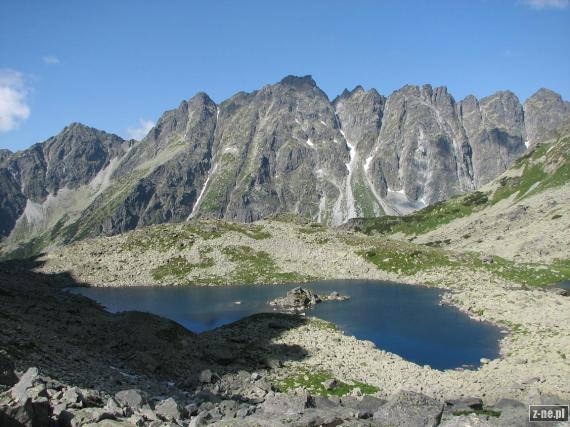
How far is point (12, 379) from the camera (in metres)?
22.4

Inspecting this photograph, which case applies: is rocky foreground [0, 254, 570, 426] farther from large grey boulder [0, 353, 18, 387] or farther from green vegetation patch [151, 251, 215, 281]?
green vegetation patch [151, 251, 215, 281]

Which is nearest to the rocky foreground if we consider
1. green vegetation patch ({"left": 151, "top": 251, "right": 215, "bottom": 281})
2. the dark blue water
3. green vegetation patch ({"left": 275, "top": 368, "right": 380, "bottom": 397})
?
green vegetation patch ({"left": 275, "top": 368, "right": 380, "bottom": 397})

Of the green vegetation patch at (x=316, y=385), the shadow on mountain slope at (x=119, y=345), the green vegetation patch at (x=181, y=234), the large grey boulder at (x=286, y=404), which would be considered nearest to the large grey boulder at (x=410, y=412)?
the large grey boulder at (x=286, y=404)

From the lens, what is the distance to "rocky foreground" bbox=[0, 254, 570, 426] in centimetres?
2088

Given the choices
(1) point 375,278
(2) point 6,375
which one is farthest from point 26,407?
(1) point 375,278

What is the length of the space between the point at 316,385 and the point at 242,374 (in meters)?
6.13

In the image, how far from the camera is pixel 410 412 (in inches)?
893

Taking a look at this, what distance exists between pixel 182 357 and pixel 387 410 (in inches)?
983

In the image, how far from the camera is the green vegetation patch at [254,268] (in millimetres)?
114250

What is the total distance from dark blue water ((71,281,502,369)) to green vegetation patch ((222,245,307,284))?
5552 millimetres

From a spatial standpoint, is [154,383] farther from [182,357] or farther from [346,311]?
[346,311]

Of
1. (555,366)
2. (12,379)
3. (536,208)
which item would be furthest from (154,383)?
(536,208)

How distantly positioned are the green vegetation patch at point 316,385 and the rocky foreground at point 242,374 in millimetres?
159

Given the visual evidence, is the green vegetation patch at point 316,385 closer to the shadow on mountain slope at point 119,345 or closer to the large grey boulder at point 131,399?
the shadow on mountain slope at point 119,345
